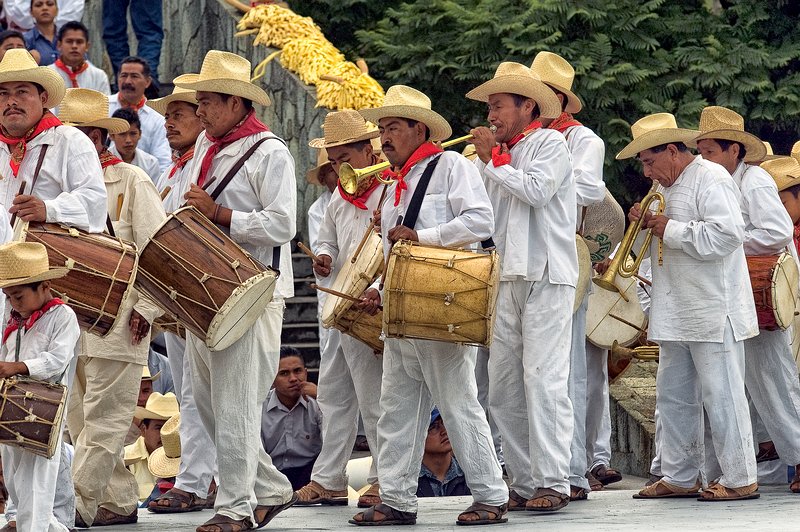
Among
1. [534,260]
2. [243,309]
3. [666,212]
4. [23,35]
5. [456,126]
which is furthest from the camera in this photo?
[456,126]

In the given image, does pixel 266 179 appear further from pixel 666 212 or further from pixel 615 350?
pixel 615 350

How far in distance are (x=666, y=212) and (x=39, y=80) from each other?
3594mm

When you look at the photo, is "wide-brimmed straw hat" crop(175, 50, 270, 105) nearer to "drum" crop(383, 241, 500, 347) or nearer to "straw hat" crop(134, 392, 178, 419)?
"drum" crop(383, 241, 500, 347)

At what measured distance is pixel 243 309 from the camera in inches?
308

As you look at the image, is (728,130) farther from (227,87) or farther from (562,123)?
(227,87)

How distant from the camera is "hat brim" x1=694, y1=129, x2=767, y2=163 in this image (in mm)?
9875

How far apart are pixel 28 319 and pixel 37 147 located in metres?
1.01


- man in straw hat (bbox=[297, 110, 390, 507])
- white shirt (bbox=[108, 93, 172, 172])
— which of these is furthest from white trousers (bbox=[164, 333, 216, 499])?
white shirt (bbox=[108, 93, 172, 172])

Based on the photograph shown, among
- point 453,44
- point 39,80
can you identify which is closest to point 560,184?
point 39,80

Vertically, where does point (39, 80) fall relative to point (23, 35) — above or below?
below

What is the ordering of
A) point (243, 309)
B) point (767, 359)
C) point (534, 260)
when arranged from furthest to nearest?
point (767, 359)
point (534, 260)
point (243, 309)

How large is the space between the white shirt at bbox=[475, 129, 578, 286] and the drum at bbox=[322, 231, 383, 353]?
67 centimetres

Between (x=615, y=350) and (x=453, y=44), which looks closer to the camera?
(x=615, y=350)

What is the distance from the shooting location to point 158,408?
37.1 feet
